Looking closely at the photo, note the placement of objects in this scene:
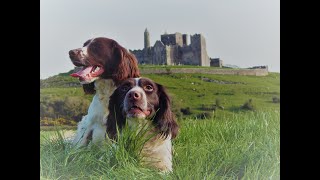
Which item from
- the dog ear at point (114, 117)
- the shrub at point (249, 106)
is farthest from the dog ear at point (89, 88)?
the shrub at point (249, 106)

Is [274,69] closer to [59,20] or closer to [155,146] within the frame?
[155,146]

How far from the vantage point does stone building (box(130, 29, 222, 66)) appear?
4074 mm

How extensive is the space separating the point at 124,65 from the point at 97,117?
1.13 feet

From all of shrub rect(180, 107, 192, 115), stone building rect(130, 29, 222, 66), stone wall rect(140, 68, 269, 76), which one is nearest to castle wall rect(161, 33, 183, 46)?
stone building rect(130, 29, 222, 66)

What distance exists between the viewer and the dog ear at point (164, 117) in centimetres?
396

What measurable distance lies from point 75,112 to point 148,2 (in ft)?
2.54

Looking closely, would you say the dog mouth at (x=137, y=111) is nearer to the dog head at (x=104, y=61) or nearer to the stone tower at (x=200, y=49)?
the dog head at (x=104, y=61)

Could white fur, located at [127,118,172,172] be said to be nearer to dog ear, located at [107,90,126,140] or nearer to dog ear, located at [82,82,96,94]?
dog ear, located at [107,90,126,140]

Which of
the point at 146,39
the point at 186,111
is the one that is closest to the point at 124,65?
the point at 146,39

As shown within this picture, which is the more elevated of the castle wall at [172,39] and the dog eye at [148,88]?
the castle wall at [172,39]

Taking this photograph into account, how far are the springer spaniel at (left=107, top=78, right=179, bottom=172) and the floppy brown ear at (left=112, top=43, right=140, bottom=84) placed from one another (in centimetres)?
4

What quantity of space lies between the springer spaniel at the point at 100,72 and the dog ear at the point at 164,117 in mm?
187

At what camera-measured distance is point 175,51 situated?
164 inches
